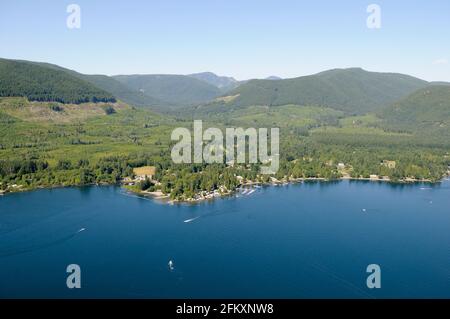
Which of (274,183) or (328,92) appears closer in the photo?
(274,183)

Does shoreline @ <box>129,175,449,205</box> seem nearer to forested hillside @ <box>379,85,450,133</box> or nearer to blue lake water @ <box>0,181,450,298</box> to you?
blue lake water @ <box>0,181,450,298</box>

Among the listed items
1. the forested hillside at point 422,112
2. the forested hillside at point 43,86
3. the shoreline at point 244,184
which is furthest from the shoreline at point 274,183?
the forested hillside at point 43,86

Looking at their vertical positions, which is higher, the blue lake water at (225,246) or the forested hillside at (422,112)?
the forested hillside at (422,112)

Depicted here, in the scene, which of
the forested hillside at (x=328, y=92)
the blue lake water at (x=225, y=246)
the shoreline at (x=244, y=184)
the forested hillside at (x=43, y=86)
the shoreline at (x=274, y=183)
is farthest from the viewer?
the forested hillside at (x=328, y=92)

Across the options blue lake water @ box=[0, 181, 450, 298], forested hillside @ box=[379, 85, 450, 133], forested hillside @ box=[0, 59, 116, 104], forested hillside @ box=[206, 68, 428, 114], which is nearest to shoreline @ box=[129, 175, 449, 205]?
blue lake water @ box=[0, 181, 450, 298]

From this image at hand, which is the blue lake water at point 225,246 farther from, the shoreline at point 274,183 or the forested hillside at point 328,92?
the forested hillside at point 328,92

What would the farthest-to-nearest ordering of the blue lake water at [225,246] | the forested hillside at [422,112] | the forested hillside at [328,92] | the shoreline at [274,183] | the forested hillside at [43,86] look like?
the forested hillside at [328,92], the forested hillside at [422,112], the forested hillside at [43,86], the shoreline at [274,183], the blue lake water at [225,246]

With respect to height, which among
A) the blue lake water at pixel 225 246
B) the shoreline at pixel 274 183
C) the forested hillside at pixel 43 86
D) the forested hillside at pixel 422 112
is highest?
the forested hillside at pixel 43 86

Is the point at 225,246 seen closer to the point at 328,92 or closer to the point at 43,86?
the point at 43,86

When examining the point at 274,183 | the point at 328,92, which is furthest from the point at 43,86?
the point at 328,92

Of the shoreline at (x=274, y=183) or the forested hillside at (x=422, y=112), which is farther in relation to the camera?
the forested hillside at (x=422, y=112)
